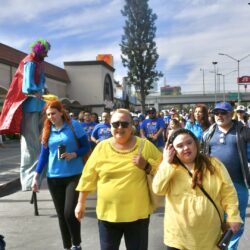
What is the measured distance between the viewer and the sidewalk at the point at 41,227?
5367mm

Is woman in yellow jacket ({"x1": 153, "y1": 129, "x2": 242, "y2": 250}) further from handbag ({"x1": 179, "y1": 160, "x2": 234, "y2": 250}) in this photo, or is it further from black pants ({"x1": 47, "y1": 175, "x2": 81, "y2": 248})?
black pants ({"x1": 47, "y1": 175, "x2": 81, "y2": 248})

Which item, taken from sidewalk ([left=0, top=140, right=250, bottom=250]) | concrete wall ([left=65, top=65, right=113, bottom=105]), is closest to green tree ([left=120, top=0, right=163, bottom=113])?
concrete wall ([left=65, top=65, right=113, bottom=105])

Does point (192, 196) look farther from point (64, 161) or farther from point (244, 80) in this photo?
point (244, 80)

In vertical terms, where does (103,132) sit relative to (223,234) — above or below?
above

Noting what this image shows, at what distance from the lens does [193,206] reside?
3.22 meters

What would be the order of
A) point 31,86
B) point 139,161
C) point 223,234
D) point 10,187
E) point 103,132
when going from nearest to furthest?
point 223,234 < point 139,161 < point 31,86 < point 10,187 < point 103,132

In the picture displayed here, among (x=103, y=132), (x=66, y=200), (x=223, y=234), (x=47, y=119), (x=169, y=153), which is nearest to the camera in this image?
(x=223, y=234)

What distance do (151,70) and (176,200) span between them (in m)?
56.7

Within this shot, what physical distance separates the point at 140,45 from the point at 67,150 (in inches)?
2169

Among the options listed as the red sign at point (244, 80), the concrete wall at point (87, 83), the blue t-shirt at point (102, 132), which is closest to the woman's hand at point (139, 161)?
the blue t-shirt at point (102, 132)

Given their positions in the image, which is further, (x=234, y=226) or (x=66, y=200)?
(x=66, y=200)

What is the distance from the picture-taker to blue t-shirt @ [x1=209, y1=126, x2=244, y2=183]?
4652 millimetres

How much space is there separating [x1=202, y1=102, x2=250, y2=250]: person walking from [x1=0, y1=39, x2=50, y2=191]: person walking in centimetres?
280

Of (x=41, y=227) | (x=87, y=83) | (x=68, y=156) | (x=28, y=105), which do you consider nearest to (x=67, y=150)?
(x=68, y=156)
